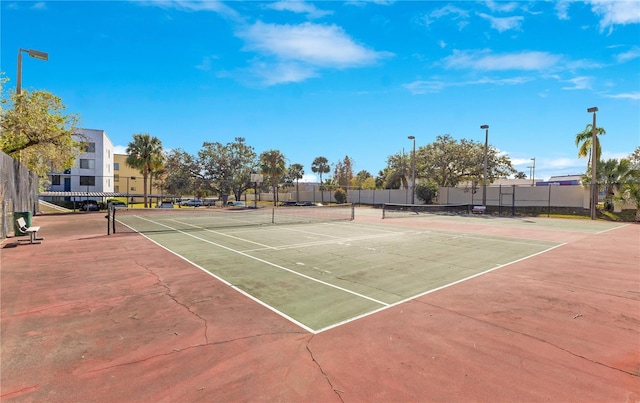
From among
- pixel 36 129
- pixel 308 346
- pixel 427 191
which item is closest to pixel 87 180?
pixel 36 129

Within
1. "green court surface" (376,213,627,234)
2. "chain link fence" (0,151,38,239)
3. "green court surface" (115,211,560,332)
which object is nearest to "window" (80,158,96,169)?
"chain link fence" (0,151,38,239)

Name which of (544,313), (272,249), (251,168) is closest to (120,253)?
(272,249)

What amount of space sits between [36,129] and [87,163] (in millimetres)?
43539

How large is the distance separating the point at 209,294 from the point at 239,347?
9.89 feet

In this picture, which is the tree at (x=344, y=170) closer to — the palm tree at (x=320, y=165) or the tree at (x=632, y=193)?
the palm tree at (x=320, y=165)

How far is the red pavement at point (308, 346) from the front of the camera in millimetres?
4031

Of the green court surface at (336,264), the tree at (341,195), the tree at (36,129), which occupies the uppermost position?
the tree at (36,129)

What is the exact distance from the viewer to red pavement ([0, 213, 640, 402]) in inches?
159

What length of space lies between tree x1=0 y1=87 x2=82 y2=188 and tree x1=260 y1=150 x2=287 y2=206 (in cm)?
3695

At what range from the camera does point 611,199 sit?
33.8 m

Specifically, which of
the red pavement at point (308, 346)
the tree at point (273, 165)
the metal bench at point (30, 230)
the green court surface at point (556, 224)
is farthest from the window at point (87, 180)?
the red pavement at point (308, 346)

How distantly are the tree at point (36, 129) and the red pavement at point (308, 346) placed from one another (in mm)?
→ 17707

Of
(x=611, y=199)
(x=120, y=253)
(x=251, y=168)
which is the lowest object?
(x=120, y=253)

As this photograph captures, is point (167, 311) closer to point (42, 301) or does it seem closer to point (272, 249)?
point (42, 301)
